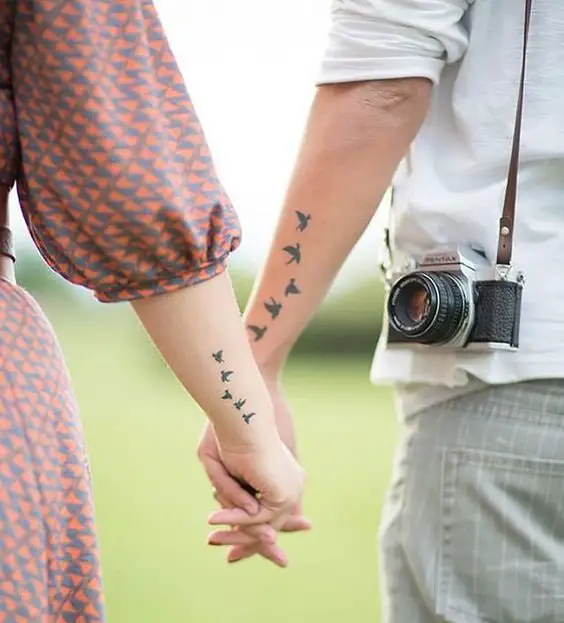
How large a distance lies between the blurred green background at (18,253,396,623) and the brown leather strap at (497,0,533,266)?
155 centimetres

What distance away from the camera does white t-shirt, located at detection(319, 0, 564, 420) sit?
0.85m

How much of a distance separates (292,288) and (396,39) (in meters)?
0.23

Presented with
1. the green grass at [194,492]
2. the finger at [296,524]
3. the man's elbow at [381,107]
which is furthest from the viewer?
the green grass at [194,492]

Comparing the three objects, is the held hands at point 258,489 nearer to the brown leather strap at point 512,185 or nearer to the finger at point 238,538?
the finger at point 238,538

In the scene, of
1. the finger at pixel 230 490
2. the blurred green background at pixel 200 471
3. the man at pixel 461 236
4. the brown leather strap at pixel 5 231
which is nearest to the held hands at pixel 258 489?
the finger at pixel 230 490

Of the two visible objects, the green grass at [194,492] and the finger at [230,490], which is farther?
the green grass at [194,492]

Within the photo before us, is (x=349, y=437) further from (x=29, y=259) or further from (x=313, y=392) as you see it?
(x=29, y=259)

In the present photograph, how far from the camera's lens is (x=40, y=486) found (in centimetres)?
67

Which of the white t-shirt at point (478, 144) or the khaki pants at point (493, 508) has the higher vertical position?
the white t-shirt at point (478, 144)

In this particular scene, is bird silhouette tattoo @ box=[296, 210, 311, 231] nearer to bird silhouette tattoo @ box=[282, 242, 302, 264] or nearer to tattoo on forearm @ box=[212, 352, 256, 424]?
bird silhouette tattoo @ box=[282, 242, 302, 264]

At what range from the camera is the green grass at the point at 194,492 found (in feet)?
7.60

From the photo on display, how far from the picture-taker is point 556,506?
851 mm

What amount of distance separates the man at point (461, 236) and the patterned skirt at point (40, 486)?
0.30 metres

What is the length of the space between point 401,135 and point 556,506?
1.03 ft
